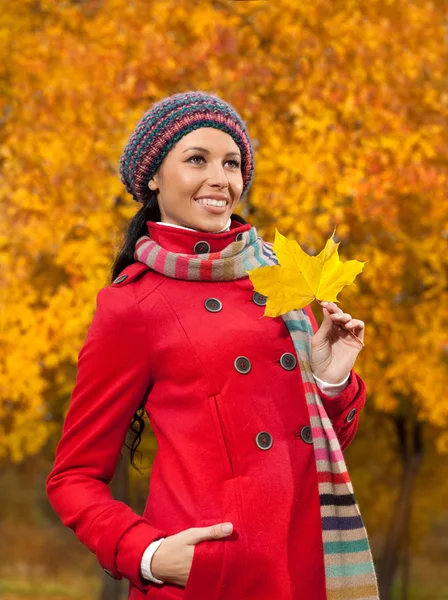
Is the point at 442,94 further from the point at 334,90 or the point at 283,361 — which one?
the point at 283,361

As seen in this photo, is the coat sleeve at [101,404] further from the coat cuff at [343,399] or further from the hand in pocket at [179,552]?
the coat cuff at [343,399]

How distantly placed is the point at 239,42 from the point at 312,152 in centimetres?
137

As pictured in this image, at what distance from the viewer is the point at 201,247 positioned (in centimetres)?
277

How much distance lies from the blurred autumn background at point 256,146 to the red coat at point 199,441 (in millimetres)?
5983

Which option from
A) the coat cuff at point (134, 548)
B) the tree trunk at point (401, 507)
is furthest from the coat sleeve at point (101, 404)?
the tree trunk at point (401, 507)

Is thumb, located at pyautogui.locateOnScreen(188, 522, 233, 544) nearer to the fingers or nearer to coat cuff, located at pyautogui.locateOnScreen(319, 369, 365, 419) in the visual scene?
coat cuff, located at pyautogui.locateOnScreen(319, 369, 365, 419)

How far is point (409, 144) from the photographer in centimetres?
912

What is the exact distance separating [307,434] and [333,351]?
237 millimetres

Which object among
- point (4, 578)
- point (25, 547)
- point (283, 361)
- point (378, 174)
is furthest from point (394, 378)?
point (25, 547)

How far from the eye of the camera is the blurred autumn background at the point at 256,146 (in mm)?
9000

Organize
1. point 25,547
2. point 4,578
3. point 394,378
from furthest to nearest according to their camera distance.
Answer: point 25,547 → point 4,578 → point 394,378

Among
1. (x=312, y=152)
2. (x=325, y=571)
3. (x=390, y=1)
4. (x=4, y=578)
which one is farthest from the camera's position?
(x=4, y=578)

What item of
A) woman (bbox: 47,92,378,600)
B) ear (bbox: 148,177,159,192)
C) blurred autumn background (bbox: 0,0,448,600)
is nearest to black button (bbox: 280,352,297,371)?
woman (bbox: 47,92,378,600)

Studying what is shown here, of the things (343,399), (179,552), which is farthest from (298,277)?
(179,552)
